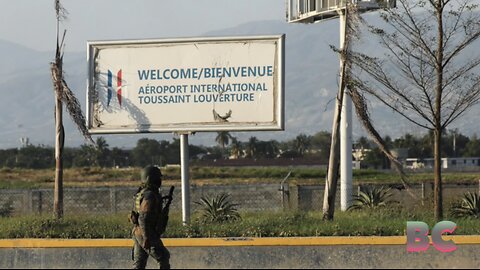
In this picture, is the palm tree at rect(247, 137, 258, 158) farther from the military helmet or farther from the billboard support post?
the military helmet

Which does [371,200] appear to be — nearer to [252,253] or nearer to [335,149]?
[335,149]

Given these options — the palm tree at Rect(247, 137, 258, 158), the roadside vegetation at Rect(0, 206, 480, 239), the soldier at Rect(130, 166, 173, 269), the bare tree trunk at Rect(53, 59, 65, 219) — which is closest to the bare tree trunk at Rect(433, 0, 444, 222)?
the roadside vegetation at Rect(0, 206, 480, 239)

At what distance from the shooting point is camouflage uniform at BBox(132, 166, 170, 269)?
10.9 meters

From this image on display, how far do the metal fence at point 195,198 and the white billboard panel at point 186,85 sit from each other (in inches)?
219

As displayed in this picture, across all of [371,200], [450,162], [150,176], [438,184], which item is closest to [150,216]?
[150,176]

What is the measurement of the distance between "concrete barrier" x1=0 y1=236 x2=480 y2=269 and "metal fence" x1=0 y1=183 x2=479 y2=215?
8.49 meters

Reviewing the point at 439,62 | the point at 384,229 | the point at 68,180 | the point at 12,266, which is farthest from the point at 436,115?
the point at 68,180

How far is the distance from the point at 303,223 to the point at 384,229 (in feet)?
5.70

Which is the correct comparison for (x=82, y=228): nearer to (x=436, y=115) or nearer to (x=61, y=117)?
(x=61, y=117)

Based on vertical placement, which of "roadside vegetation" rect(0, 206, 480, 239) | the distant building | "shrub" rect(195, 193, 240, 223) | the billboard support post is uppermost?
the distant building

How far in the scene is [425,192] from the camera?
26.9 metres

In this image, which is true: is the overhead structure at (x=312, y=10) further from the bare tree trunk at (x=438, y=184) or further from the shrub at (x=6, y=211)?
the shrub at (x=6, y=211)

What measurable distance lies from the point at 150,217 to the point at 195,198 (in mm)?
20264

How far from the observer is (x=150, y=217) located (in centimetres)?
1090
